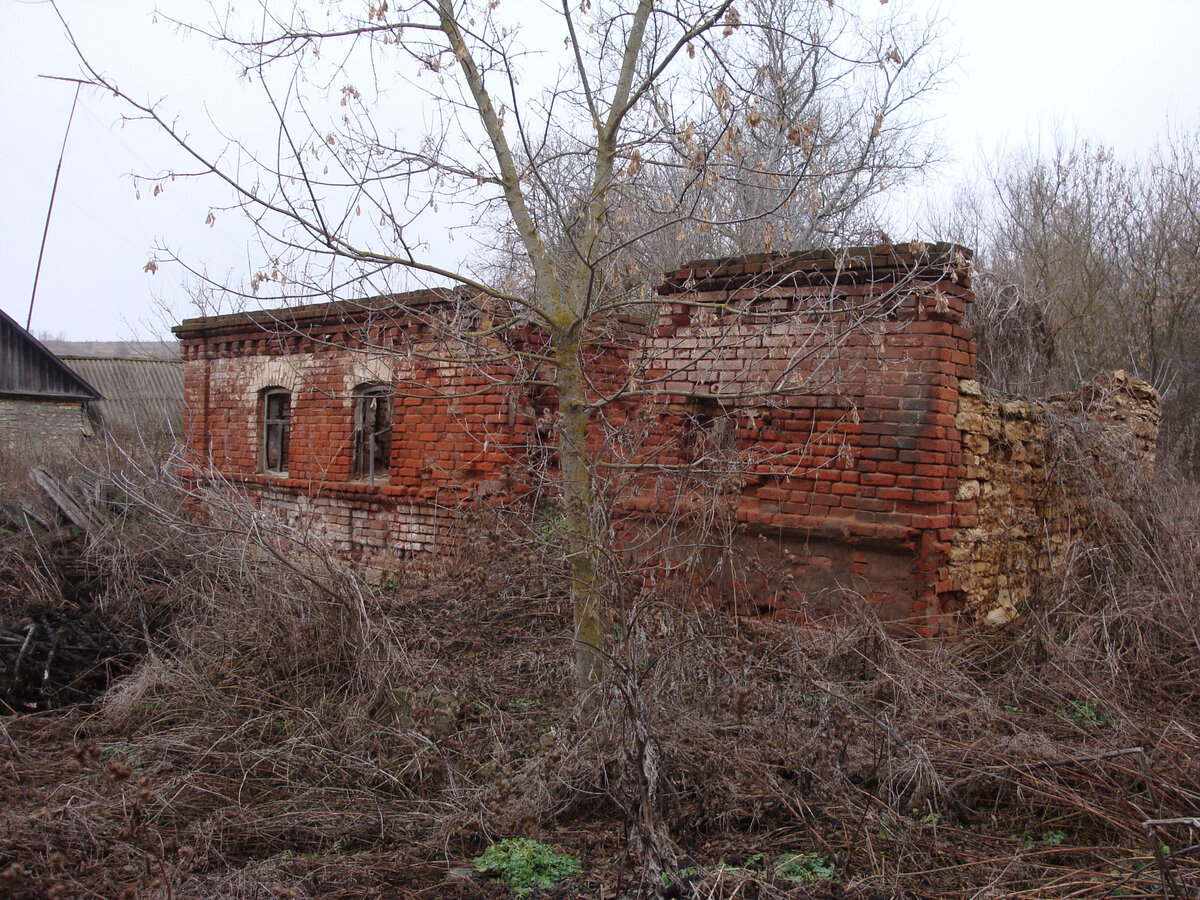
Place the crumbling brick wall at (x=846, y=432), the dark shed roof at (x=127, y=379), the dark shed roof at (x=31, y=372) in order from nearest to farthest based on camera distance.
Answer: the crumbling brick wall at (x=846, y=432)
the dark shed roof at (x=31, y=372)
the dark shed roof at (x=127, y=379)

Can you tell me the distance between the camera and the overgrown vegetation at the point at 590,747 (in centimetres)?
338

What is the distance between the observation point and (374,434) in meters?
9.45

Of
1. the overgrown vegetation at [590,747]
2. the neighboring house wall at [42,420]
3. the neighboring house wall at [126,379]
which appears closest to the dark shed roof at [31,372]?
the neighboring house wall at [42,420]

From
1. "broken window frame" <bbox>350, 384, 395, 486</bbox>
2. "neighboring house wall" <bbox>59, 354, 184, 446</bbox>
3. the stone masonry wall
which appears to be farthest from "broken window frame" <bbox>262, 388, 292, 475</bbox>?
"neighboring house wall" <bbox>59, 354, 184, 446</bbox>

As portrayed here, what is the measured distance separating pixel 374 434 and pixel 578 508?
5.52m

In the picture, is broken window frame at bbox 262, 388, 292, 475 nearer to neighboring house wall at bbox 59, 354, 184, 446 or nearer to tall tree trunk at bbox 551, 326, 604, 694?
tall tree trunk at bbox 551, 326, 604, 694

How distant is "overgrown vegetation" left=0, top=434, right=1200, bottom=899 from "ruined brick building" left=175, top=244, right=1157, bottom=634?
571 millimetres

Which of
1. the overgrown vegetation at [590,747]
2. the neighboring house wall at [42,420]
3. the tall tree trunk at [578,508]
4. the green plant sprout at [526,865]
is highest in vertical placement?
the neighboring house wall at [42,420]

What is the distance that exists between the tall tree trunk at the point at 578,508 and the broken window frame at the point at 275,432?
7372mm

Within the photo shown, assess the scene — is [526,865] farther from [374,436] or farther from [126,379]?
[126,379]

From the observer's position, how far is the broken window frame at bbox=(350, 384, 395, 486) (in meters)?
9.55

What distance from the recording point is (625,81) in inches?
180

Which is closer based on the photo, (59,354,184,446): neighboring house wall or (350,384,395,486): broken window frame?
(350,384,395,486): broken window frame

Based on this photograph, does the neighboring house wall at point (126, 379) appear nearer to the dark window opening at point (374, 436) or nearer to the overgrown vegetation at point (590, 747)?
the dark window opening at point (374, 436)
